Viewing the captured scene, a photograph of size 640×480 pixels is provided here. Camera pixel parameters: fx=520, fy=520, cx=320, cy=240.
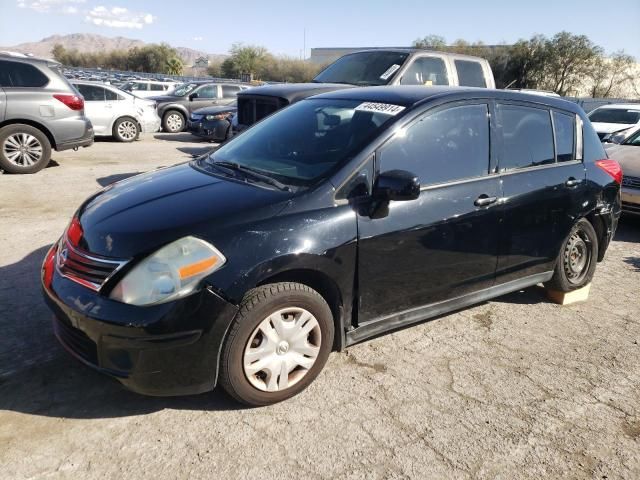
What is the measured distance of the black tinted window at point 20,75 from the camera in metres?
8.12

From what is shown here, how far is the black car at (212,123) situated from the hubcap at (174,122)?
2.24 meters

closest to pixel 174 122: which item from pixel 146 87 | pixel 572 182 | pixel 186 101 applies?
pixel 186 101

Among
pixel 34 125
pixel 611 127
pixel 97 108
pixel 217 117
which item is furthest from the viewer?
pixel 217 117

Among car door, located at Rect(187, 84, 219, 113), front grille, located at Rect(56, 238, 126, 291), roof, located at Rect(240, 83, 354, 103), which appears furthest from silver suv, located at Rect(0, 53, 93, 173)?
car door, located at Rect(187, 84, 219, 113)

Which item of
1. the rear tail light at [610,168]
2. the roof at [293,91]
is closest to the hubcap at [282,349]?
the rear tail light at [610,168]

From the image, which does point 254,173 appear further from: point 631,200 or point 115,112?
point 115,112

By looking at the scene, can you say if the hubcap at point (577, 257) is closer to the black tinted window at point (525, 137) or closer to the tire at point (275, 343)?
the black tinted window at point (525, 137)

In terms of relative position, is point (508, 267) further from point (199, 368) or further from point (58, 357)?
point (58, 357)

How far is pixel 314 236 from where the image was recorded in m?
2.79

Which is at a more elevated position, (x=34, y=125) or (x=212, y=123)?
(x=34, y=125)

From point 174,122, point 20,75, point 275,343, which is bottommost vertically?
point 174,122

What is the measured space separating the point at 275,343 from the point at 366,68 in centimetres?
608

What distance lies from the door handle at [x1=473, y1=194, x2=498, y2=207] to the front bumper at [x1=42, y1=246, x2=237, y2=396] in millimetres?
1810

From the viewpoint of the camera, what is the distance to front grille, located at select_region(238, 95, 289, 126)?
22.4 ft
